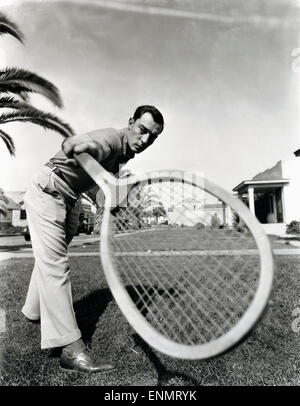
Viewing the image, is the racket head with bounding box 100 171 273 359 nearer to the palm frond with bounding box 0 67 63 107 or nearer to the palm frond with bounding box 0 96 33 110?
the palm frond with bounding box 0 67 63 107

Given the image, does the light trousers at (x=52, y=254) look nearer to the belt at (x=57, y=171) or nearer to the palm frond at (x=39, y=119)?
the belt at (x=57, y=171)

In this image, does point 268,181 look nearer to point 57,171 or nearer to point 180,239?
point 180,239

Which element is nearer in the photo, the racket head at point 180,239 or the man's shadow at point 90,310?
the racket head at point 180,239

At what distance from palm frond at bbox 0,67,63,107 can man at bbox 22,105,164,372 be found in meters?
5.32

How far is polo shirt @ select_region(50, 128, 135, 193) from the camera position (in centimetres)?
207

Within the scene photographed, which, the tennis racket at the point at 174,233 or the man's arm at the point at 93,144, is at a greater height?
the man's arm at the point at 93,144

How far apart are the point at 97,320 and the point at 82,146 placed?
1.63 metres

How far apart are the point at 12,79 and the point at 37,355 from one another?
6355mm

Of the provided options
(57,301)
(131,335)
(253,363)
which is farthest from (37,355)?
(253,363)

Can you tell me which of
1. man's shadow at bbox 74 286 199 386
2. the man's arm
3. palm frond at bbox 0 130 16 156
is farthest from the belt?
palm frond at bbox 0 130 16 156

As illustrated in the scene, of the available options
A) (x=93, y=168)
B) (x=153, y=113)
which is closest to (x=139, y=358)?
(x=93, y=168)

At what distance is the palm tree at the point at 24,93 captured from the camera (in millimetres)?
6347

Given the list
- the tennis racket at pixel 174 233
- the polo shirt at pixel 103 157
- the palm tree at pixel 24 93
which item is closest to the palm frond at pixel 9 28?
the palm tree at pixel 24 93

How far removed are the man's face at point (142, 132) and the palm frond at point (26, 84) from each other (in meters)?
5.46
